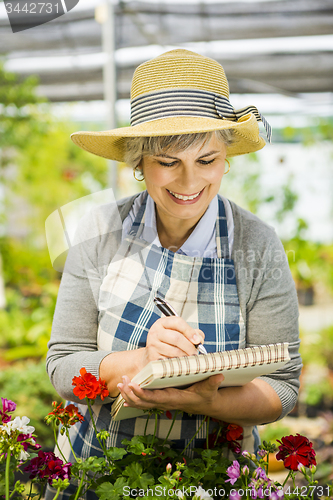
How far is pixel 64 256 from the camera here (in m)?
1.05

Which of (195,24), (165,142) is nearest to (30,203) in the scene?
(195,24)

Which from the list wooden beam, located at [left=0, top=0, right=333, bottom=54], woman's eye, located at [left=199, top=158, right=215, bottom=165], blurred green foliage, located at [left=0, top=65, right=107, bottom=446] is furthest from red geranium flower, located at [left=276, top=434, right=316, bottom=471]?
blurred green foliage, located at [left=0, top=65, right=107, bottom=446]

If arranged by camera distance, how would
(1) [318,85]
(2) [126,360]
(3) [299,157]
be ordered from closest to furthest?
(2) [126,360], (1) [318,85], (3) [299,157]

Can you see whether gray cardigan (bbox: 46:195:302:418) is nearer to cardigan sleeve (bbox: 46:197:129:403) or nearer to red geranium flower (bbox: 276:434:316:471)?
cardigan sleeve (bbox: 46:197:129:403)

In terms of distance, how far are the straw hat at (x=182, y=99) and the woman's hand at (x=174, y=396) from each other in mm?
514

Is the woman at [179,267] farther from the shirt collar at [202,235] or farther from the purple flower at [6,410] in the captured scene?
the purple flower at [6,410]

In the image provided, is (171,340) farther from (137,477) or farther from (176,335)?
(137,477)

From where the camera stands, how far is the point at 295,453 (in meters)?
0.72

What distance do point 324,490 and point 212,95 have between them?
2.71 feet

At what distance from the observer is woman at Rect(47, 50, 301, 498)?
0.89 meters

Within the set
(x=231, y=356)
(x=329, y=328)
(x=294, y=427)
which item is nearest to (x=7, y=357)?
(x=294, y=427)

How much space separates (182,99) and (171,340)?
0.52m

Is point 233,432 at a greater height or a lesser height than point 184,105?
lesser

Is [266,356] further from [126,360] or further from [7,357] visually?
[7,357]
